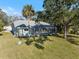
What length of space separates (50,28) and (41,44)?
2223cm

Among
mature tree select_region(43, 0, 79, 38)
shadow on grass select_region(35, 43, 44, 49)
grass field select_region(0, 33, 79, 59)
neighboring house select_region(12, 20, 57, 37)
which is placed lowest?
grass field select_region(0, 33, 79, 59)

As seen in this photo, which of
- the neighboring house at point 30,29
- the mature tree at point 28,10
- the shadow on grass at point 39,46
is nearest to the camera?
the shadow on grass at point 39,46

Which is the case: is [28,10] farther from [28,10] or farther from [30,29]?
[30,29]

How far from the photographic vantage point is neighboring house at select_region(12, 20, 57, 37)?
5672cm

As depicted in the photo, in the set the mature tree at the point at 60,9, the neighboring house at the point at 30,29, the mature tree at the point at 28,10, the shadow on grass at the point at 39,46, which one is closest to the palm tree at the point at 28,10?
the mature tree at the point at 28,10

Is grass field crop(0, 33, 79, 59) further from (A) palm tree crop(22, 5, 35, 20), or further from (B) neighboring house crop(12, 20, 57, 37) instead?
(A) palm tree crop(22, 5, 35, 20)

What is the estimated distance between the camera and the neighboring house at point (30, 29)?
56719mm

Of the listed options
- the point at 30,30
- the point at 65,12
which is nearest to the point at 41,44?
the point at 65,12

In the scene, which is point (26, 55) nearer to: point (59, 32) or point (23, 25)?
point (23, 25)

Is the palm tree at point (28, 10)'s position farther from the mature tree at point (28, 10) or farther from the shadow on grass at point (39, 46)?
the shadow on grass at point (39, 46)

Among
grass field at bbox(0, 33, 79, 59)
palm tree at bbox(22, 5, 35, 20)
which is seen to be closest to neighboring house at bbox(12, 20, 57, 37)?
palm tree at bbox(22, 5, 35, 20)

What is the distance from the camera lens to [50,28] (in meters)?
63.1

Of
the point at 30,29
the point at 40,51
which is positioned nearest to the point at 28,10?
the point at 30,29

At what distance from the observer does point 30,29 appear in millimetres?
58750
